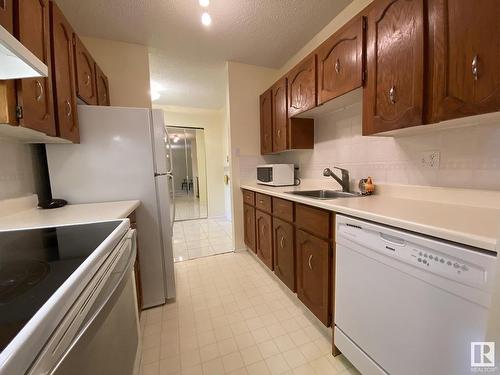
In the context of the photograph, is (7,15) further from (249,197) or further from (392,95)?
(249,197)

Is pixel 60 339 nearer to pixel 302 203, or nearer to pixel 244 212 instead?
pixel 302 203

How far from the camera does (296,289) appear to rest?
1.59 meters

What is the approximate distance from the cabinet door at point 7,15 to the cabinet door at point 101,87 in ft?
3.34

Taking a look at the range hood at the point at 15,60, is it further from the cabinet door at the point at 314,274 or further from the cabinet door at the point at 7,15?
the cabinet door at the point at 314,274

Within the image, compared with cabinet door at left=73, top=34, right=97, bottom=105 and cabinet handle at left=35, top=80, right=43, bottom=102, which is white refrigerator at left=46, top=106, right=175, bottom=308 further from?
cabinet handle at left=35, top=80, right=43, bottom=102

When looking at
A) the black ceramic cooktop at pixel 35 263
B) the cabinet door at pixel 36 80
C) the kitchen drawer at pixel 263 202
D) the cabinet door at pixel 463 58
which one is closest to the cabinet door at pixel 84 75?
the cabinet door at pixel 36 80

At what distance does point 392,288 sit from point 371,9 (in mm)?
1443

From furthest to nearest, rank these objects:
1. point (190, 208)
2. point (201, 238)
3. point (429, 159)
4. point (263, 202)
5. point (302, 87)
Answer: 1. point (190, 208)
2. point (201, 238)
3. point (263, 202)
4. point (302, 87)
5. point (429, 159)

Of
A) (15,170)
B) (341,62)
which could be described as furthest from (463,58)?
(15,170)

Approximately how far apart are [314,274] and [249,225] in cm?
128

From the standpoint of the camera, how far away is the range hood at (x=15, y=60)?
565mm

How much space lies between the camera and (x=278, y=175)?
2.34 metres

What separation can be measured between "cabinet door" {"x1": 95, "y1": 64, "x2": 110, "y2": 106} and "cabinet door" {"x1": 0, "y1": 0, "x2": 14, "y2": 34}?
3.34 ft

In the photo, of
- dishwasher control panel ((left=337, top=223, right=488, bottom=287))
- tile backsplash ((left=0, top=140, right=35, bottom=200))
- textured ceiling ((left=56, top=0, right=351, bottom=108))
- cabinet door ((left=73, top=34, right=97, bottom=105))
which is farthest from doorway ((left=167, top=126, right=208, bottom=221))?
dishwasher control panel ((left=337, top=223, right=488, bottom=287))
